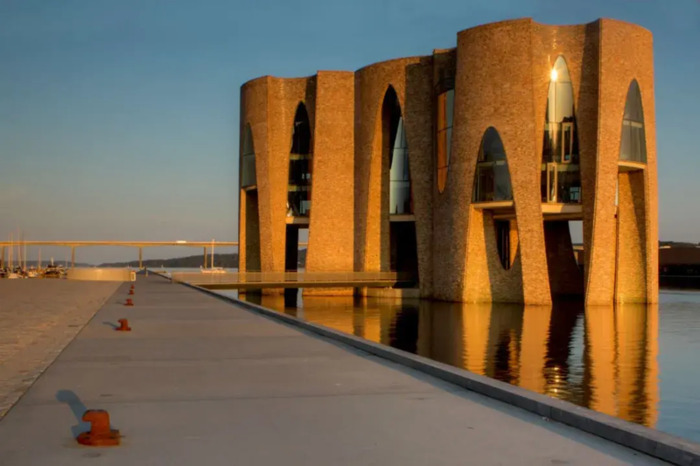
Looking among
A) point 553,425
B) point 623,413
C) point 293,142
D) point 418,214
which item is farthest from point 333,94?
point 553,425

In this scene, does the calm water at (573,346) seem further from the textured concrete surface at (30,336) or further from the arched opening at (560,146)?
the textured concrete surface at (30,336)

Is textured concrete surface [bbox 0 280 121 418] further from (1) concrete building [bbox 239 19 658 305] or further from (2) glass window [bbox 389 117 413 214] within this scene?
(2) glass window [bbox 389 117 413 214]

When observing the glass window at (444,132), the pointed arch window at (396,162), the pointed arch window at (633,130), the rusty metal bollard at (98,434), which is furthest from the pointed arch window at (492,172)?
the rusty metal bollard at (98,434)

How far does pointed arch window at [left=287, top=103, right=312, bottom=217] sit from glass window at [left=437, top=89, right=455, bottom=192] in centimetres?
1242

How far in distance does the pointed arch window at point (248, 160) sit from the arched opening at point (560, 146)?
2225cm

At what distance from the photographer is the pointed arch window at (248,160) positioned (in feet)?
185

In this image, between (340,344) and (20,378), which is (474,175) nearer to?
(340,344)

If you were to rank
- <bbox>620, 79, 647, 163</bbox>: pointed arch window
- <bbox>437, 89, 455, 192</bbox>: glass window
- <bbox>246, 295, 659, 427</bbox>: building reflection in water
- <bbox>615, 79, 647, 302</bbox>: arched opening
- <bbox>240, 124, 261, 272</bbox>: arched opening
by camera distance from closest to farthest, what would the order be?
<bbox>246, 295, 659, 427</bbox>: building reflection in water → <bbox>620, 79, 647, 163</bbox>: pointed arch window → <bbox>615, 79, 647, 302</bbox>: arched opening → <bbox>437, 89, 455, 192</bbox>: glass window → <bbox>240, 124, 261, 272</bbox>: arched opening

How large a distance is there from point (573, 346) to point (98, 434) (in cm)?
1621

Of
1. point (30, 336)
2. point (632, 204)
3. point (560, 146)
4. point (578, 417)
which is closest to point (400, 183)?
point (560, 146)

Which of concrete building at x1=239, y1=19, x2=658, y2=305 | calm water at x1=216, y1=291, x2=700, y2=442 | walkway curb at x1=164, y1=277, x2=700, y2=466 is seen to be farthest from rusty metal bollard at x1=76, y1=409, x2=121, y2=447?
concrete building at x1=239, y1=19, x2=658, y2=305

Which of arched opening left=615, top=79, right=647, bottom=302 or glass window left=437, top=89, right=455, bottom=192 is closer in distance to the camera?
arched opening left=615, top=79, right=647, bottom=302

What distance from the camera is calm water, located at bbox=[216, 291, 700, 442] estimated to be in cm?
1180

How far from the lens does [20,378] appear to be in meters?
9.52
